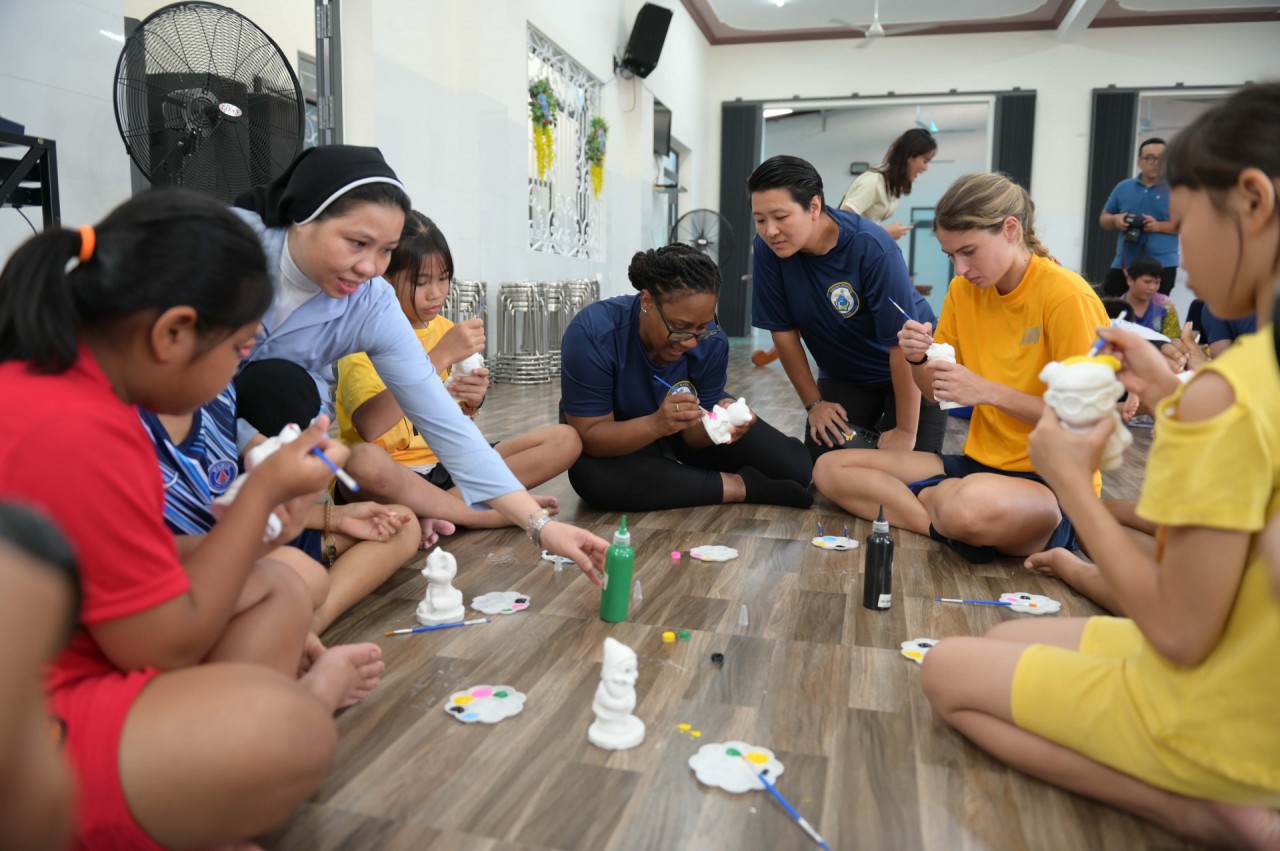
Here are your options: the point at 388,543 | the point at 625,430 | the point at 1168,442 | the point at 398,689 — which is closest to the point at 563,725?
the point at 398,689

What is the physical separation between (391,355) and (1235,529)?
163cm

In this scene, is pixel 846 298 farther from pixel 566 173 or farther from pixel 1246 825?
pixel 566 173

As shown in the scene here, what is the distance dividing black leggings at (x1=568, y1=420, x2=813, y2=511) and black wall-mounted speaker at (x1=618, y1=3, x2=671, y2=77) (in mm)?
6258

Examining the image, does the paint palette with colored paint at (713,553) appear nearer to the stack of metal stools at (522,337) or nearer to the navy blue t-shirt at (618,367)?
the navy blue t-shirt at (618,367)

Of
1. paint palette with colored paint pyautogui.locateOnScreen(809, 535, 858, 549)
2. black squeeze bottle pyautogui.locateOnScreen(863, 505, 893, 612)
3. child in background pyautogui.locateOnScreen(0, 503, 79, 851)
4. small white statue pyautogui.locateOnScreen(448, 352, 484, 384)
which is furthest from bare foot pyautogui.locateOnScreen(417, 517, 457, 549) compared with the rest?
child in background pyautogui.locateOnScreen(0, 503, 79, 851)

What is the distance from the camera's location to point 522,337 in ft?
21.9

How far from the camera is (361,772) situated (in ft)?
4.51

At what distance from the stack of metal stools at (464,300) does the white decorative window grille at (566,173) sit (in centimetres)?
110

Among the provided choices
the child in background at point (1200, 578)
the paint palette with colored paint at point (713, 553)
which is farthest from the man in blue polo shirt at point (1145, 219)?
the child in background at point (1200, 578)

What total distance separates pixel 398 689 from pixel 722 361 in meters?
1.70

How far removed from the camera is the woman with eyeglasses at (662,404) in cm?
267

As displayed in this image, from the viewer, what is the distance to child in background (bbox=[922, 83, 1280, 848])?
3.29ft

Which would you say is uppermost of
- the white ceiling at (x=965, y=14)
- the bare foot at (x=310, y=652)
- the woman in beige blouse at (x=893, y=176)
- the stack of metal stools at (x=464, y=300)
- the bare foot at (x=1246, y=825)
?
the white ceiling at (x=965, y=14)

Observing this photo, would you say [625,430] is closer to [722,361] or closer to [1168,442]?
[722,361]
